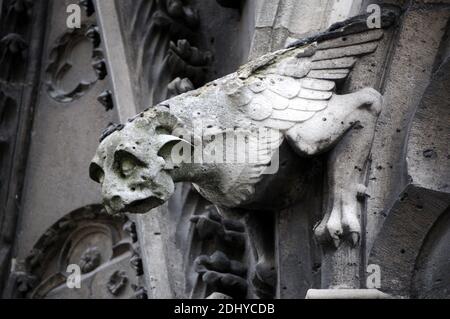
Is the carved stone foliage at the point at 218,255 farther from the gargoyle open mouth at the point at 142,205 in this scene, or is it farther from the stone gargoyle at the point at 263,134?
the gargoyle open mouth at the point at 142,205

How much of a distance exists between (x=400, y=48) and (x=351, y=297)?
69 centimetres

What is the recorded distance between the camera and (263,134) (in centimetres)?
497

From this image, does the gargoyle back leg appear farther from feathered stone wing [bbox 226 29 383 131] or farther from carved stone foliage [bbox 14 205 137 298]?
carved stone foliage [bbox 14 205 137 298]

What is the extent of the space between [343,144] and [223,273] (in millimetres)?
800

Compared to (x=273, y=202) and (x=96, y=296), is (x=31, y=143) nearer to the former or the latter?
(x=96, y=296)

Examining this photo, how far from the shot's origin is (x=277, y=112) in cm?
499

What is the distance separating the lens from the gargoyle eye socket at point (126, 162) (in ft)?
15.9

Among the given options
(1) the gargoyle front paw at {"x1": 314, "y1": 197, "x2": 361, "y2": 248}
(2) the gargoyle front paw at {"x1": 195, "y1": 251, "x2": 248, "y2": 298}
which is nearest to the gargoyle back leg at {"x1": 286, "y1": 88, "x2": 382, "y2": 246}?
(1) the gargoyle front paw at {"x1": 314, "y1": 197, "x2": 361, "y2": 248}

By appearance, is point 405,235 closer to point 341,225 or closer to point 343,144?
point 341,225

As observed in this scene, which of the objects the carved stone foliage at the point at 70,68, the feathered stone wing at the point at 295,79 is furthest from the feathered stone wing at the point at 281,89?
the carved stone foliage at the point at 70,68

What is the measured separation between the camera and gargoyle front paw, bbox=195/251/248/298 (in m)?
5.63

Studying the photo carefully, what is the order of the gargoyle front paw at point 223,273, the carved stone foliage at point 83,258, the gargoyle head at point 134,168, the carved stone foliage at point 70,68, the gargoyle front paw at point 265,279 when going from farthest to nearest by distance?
the carved stone foliage at point 70,68 < the carved stone foliage at point 83,258 < the gargoyle front paw at point 223,273 < the gargoyle front paw at point 265,279 < the gargoyle head at point 134,168

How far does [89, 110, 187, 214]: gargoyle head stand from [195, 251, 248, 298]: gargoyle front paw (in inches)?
31.2

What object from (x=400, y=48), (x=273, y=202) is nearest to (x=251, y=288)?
(x=273, y=202)
